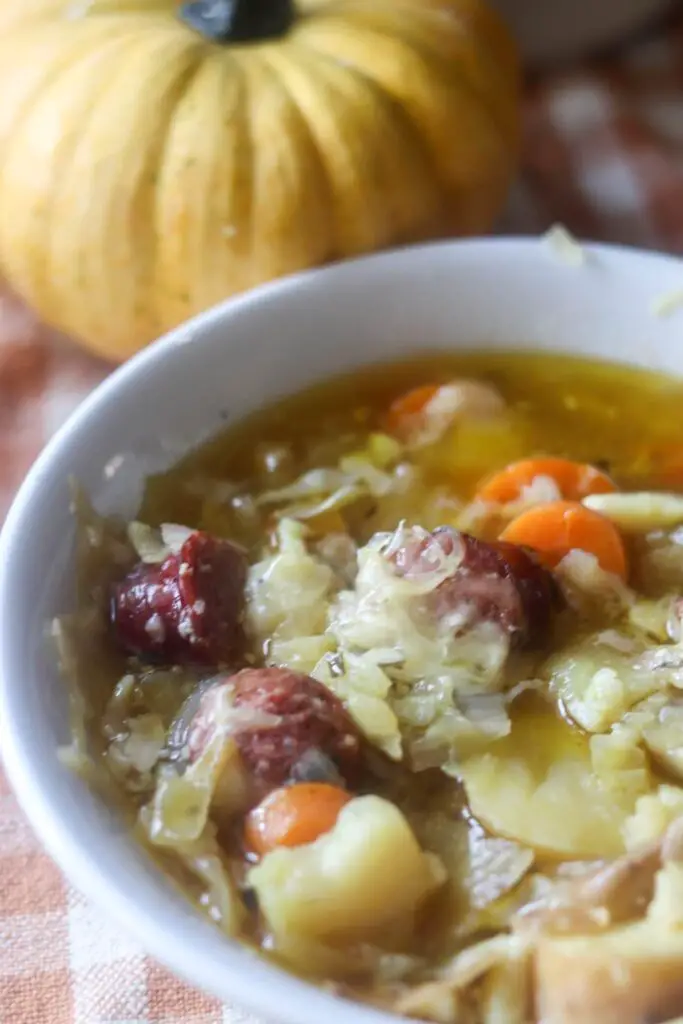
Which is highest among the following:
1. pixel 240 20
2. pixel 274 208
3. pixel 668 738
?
pixel 240 20

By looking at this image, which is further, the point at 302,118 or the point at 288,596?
the point at 302,118

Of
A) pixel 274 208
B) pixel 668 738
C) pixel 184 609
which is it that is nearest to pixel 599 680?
pixel 668 738

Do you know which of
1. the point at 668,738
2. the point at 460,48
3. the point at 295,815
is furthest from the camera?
the point at 460,48

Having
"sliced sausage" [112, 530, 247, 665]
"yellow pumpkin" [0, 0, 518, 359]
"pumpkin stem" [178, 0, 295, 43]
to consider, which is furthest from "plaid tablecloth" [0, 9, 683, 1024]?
"pumpkin stem" [178, 0, 295, 43]

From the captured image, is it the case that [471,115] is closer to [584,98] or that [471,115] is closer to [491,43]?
[491,43]

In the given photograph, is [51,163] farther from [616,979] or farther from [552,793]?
[616,979]

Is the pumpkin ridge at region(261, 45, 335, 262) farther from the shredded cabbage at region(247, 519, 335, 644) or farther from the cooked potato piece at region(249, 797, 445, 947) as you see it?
the cooked potato piece at region(249, 797, 445, 947)

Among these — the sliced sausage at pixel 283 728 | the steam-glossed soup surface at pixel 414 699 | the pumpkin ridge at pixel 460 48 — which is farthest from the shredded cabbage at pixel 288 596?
the pumpkin ridge at pixel 460 48

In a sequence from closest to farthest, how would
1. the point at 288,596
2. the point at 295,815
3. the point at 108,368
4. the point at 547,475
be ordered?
1. the point at 295,815
2. the point at 288,596
3. the point at 547,475
4. the point at 108,368
